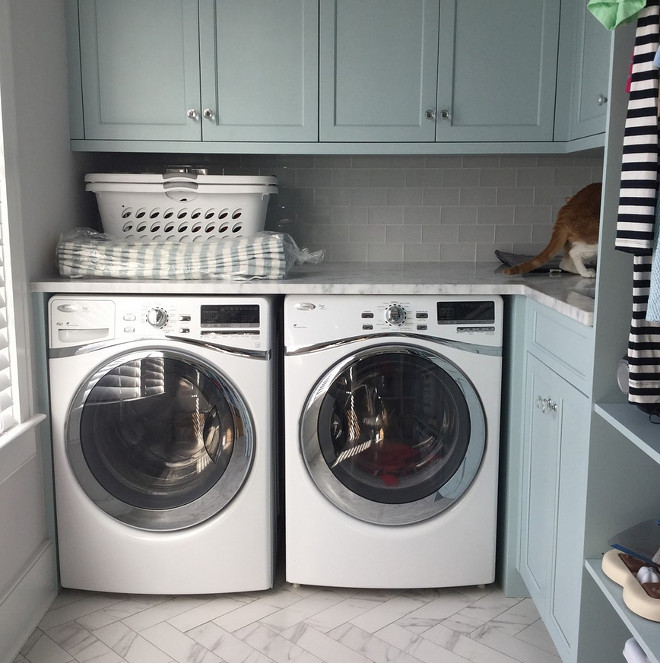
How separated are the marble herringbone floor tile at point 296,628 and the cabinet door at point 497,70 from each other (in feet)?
5.10

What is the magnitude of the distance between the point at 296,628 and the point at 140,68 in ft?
6.15

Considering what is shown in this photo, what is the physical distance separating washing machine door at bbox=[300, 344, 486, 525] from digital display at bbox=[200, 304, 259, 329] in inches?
11.3

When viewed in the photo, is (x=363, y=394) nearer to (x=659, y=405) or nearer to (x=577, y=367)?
(x=577, y=367)

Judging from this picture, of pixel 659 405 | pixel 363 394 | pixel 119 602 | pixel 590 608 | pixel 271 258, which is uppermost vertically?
pixel 271 258

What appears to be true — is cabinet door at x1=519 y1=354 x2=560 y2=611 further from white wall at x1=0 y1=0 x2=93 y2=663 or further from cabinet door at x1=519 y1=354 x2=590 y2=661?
white wall at x1=0 y1=0 x2=93 y2=663

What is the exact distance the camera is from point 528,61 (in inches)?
100

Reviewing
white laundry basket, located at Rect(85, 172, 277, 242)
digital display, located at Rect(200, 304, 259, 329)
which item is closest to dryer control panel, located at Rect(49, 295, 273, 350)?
digital display, located at Rect(200, 304, 259, 329)

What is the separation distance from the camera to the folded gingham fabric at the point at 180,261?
2.35m

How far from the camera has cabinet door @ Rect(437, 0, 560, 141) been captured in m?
2.52

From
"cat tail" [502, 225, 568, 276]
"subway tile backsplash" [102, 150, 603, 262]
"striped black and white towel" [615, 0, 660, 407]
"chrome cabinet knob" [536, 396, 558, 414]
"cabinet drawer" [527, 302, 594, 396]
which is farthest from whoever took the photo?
"subway tile backsplash" [102, 150, 603, 262]

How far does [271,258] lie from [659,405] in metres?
1.26

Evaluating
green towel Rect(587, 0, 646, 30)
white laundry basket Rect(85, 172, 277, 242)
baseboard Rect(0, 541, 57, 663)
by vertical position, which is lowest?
baseboard Rect(0, 541, 57, 663)

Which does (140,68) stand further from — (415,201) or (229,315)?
(415,201)

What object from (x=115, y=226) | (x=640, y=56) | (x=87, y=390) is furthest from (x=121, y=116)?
(x=640, y=56)
